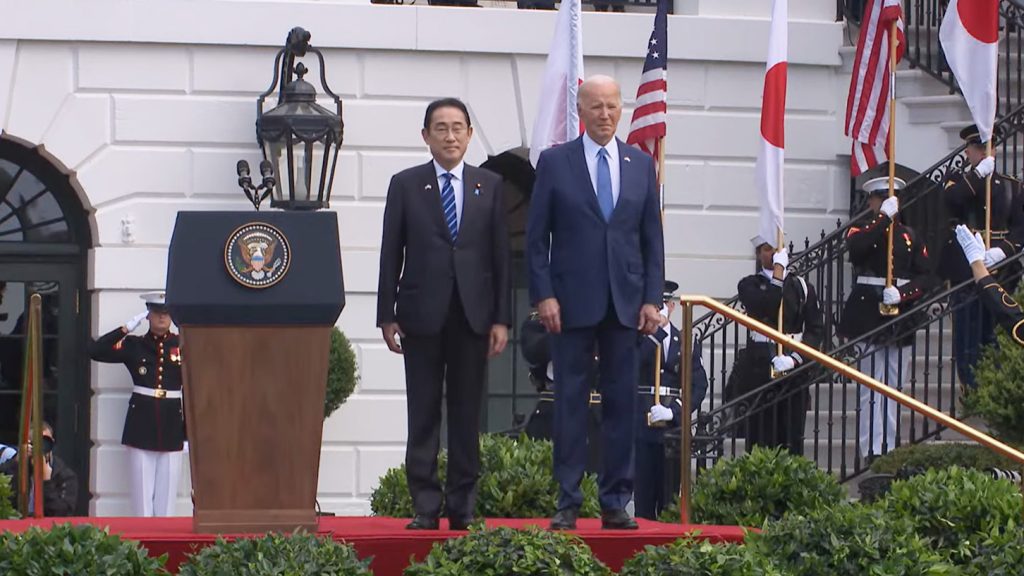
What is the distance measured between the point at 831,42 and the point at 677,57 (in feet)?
4.37

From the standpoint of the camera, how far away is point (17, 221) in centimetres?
1752

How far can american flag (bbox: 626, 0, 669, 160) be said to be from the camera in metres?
14.3

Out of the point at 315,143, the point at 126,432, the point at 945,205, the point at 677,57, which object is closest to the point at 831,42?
the point at 677,57

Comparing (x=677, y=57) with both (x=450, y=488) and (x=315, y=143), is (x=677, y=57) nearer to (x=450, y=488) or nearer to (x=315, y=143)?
(x=315, y=143)

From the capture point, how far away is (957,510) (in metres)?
9.30

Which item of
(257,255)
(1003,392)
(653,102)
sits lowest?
(1003,392)

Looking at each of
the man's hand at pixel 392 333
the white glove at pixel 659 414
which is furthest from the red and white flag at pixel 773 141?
the man's hand at pixel 392 333

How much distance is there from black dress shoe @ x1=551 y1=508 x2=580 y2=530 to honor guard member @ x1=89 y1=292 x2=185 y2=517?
7464 mm

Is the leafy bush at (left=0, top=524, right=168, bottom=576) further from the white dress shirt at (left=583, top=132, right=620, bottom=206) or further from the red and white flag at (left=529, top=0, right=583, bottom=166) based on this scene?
the red and white flag at (left=529, top=0, right=583, bottom=166)

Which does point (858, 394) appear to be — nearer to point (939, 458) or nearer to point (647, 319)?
point (939, 458)

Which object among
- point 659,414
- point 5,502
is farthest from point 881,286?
point 5,502

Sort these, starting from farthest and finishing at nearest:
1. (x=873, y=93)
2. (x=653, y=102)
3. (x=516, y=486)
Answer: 1. (x=873, y=93)
2. (x=653, y=102)
3. (x=516, y=486)

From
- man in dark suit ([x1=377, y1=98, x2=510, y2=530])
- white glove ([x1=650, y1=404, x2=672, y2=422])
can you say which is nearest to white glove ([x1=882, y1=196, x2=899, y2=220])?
white glove ([x1=650, y1=404, x2=672, y2=422])

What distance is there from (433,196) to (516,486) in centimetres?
210
